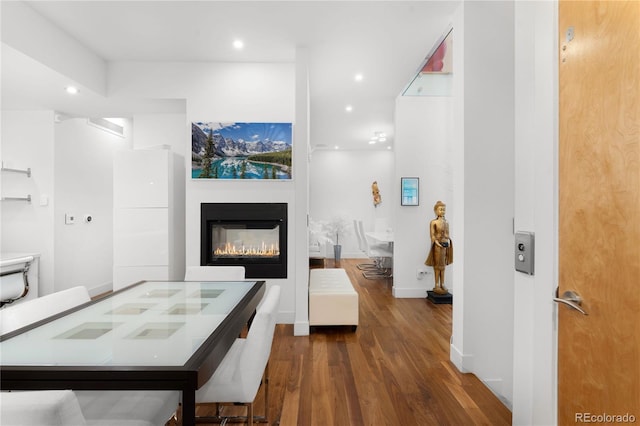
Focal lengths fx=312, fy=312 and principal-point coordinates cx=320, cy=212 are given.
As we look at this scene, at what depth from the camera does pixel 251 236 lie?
3666mm

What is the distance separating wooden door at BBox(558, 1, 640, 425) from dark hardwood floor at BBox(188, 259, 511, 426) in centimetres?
92

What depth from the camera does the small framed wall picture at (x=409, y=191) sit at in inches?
181

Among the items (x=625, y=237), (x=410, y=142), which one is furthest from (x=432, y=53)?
(x=625, y=237)

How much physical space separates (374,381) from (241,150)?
8.79ft

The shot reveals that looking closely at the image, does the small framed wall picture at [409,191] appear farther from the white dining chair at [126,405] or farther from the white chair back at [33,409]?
the white chair back at [33,409]

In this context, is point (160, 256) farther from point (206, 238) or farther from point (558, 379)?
point (558, 379)

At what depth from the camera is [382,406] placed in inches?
78.4

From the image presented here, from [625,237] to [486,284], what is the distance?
1535 mm

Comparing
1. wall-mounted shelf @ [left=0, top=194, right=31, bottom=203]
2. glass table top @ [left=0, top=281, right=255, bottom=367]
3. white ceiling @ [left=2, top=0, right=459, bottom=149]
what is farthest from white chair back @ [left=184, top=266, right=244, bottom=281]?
wall-mounted shelf @ [left=0, top=194, right=31, bottom=203]

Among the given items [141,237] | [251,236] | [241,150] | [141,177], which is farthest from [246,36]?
[141,237]

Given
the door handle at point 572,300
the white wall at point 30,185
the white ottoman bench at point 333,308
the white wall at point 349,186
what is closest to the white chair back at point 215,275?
the white ottoman bench at point 333,308

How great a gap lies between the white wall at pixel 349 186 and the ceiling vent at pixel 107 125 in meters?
4.42

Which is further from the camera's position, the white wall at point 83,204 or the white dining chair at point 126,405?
the white wall at point 83,204

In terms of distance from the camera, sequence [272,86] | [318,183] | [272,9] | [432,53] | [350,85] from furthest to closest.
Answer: [318,183] < [350,85] < [272,86] < [432,53] < [272,9]
